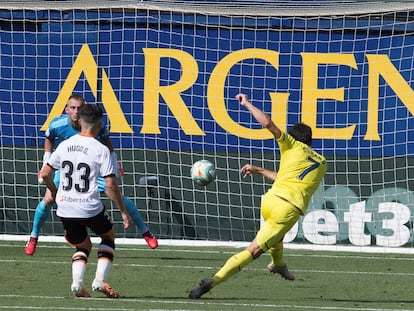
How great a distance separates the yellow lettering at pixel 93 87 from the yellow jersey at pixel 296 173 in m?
6.14

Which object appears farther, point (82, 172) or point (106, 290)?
point (106, 290)

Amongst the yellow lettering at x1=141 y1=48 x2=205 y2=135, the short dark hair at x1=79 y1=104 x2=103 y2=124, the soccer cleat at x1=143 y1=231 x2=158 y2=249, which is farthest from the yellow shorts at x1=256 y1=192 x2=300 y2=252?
the yellow lettering at x1=141 y1=48 x2=205 y2=135

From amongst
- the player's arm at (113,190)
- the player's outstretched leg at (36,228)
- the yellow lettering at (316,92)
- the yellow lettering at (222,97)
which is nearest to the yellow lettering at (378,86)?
the yellow lettering at (316,92)

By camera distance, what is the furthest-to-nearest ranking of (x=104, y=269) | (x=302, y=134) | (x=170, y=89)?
(x=170, y=89) → (x=302, y=134) → (x=104, y=269)

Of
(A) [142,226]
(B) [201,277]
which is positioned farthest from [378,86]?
(B) [201,277]

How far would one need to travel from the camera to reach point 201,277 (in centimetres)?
1271

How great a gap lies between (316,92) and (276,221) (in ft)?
19.9

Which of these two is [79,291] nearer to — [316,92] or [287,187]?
[287,187]

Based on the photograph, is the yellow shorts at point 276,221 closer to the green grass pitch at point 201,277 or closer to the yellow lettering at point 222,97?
the green grass pitch at point 201,277

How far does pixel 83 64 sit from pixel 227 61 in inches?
80.2

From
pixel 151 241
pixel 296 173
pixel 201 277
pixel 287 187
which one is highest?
pixel 296 173

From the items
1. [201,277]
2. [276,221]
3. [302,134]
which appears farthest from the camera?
[201,277]

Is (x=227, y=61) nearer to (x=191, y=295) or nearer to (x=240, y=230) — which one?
(x=240, y=230)

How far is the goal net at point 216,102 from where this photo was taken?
53.9 ft
